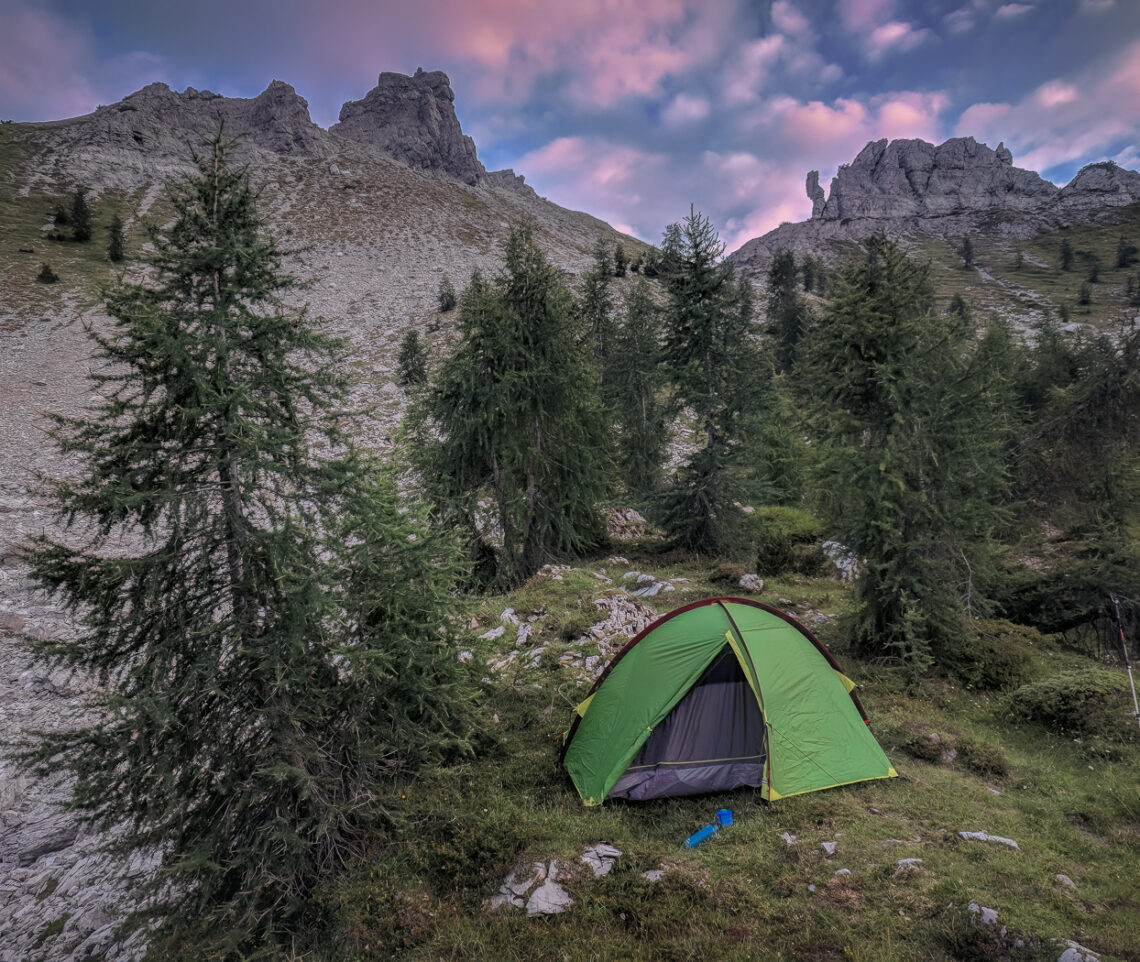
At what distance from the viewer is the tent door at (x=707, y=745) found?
6703 mm

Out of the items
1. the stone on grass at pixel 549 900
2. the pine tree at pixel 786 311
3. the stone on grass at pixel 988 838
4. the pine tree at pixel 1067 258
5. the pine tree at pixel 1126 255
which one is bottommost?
the stone on grass at pixel 549 900

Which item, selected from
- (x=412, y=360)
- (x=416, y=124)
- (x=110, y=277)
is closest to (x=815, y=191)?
(x=416, y=124)

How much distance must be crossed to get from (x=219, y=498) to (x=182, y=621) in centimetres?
132

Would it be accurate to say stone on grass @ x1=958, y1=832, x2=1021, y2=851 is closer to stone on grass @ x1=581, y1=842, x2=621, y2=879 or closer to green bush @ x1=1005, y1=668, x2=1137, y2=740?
stone on grass @ x1=581, y1=842, x2=621, y2=879

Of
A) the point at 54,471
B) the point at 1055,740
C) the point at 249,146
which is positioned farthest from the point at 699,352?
the point at 249,146

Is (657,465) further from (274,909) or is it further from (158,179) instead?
(158,179)

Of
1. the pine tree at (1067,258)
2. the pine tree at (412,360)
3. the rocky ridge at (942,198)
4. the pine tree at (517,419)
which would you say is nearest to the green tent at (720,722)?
the pine tree at (517,419)

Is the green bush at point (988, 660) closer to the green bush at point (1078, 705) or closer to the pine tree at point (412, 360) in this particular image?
the green bush at point (1078, 705)

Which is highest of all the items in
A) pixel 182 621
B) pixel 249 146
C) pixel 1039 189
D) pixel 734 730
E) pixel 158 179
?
pixel 1039 189

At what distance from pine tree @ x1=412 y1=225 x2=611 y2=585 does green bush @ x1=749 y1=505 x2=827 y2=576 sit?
19.4ft

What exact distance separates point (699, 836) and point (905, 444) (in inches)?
312

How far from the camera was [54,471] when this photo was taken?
19.6 metres

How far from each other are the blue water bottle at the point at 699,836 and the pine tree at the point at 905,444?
5756 mm

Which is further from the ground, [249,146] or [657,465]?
[249,146]
